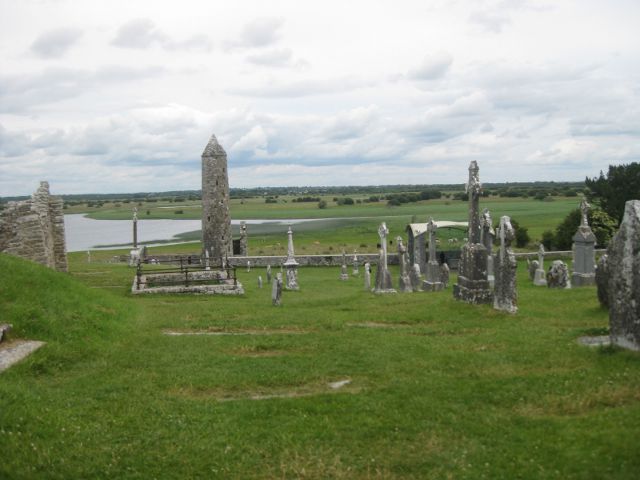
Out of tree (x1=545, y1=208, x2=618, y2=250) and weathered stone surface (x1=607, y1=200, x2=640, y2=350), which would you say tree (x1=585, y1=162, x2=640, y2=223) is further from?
weathered stone surface (x1=607, y1=200, x2=640, y2=350)

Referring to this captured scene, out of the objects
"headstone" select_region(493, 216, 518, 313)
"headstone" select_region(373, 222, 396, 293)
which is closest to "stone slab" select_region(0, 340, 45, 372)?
"headstone" select_region(493, 216, 518, 313)

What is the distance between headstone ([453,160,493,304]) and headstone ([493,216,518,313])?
103 cm

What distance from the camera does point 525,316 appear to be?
1552cm

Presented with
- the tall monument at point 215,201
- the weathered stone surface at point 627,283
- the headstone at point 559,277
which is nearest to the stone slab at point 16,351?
the weathered stone surface at point 627,283

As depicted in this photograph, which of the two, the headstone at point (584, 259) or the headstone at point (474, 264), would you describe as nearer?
the headstone at point (474, 264)

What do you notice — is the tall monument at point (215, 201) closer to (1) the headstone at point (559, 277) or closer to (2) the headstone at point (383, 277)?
(2) the headstone at point (383, 277)

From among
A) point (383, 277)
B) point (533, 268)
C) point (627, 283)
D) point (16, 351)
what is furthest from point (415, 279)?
point (16, 351)

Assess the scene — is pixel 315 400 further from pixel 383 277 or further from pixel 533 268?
pixel 533 268

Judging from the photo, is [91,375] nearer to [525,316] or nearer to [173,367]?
[173,367]

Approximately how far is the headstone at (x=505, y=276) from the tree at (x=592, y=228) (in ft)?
93.5

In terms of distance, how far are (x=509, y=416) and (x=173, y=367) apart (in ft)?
19.4

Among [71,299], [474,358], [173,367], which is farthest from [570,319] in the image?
[71,299]

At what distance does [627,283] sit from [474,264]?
852 centimetres

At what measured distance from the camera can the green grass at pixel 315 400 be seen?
678 cm
